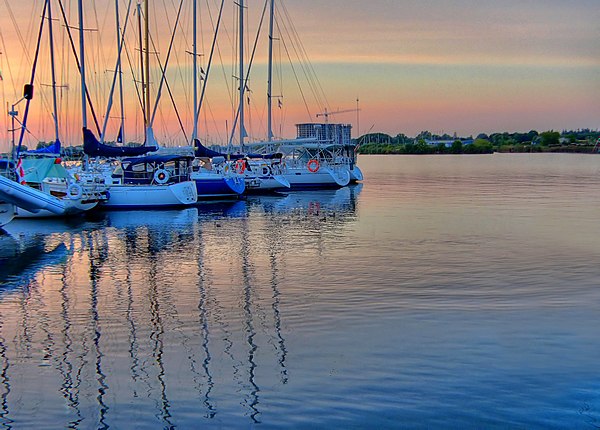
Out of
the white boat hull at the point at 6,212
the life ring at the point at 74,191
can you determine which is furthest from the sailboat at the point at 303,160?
the white boat hull at the point at 6,212

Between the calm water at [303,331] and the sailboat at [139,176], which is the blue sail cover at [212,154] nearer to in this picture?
the sailboat at [139,176]

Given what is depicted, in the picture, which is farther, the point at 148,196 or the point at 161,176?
the point at 161,176

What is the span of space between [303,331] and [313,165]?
4864 cm

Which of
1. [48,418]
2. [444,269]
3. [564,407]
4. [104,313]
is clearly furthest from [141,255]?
[564,407]

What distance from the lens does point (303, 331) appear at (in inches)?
487

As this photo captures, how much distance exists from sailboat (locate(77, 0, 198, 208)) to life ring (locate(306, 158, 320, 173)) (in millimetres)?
19279

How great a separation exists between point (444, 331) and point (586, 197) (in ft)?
117

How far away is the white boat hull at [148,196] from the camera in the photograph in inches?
1485

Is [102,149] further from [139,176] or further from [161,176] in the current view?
[161,176]

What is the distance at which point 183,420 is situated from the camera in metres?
8.48

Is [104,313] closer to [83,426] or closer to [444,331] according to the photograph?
[83,426]

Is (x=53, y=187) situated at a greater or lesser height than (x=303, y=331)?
greater

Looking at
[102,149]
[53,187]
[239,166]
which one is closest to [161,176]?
[102,149]

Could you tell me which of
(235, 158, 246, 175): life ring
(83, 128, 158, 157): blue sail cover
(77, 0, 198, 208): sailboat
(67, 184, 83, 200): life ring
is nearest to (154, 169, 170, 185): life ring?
(77, 0, 198, 208): sailboat
